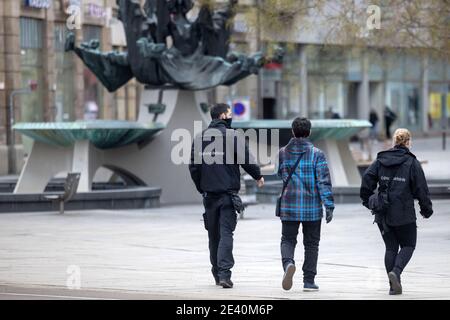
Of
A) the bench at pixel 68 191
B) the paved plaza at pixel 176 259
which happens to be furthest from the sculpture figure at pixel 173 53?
the paved plaza at pixel 176 259

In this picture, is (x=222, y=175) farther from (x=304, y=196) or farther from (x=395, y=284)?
(x=395, y=284)

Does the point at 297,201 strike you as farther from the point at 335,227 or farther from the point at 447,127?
the point at 447,127

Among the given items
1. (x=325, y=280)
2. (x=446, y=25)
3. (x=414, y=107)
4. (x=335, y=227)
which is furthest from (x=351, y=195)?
(x=414, y=107)

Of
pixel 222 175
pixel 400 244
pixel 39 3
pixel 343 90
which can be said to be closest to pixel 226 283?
pixel 222 175

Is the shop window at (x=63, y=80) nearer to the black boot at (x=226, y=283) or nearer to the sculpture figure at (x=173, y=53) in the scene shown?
the sculpture figure at (x=173, y=53)

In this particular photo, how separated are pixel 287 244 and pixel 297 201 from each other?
0.44 metres

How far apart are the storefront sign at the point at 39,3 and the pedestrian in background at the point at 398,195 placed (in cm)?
3449

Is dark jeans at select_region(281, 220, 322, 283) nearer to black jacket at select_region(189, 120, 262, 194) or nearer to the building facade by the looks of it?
black jacket at select_region(189, 120, 262, 194)

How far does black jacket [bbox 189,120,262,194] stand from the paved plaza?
1048 mm

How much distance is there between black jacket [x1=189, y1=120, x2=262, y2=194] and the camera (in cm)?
1496

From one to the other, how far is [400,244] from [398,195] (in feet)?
1.69

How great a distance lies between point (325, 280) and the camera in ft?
52.1

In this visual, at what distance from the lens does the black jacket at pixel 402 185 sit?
566 inches
